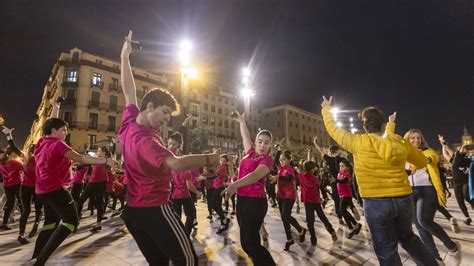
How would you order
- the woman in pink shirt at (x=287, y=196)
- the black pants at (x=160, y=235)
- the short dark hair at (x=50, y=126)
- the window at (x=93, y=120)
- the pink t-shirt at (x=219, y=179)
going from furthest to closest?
the window at (x=93, y=120), the pink t-shirt at (x=219, y=179), the woman in pink shirt at (x=287, y=196), the short dark hair at (x=50, y=126), the black pants at (x=160, y=235)

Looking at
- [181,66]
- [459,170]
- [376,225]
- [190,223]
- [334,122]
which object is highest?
[181,66]

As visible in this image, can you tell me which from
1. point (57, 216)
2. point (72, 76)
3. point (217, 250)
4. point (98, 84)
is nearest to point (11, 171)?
point (57, 216)

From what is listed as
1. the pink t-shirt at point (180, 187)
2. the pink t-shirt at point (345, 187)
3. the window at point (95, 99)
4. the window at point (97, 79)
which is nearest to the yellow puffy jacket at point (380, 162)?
the pink t-shirt at point (180, 187)

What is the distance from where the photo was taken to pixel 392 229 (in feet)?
8.85

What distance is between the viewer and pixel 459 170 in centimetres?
769

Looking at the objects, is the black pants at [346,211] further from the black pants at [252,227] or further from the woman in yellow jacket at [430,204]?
the black pants at [252,227]

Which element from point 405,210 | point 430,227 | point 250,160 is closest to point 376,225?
point 405,210

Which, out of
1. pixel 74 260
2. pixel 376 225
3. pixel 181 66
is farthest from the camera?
pixel 181 66

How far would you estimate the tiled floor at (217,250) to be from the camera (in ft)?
15.1

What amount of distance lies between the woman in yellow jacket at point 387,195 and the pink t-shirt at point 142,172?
2.01 meters

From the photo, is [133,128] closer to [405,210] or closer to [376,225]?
[376,225]

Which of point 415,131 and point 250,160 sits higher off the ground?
point 415,131

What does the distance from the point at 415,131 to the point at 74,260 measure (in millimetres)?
6371

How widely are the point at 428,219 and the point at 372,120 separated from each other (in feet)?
7.56
